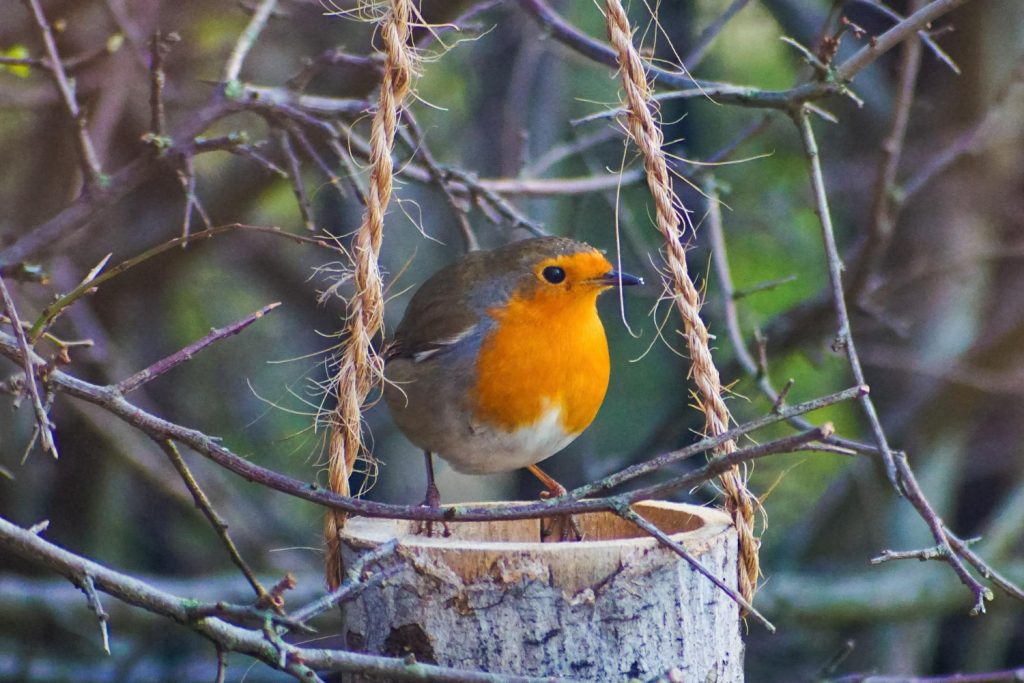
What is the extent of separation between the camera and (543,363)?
2477 millimetres

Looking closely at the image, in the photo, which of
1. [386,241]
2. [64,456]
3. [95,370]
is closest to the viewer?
[95,370]

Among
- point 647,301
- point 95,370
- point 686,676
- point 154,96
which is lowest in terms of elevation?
point 686,676

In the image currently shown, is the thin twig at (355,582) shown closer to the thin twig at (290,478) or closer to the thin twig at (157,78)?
the thin twig at (290,478)

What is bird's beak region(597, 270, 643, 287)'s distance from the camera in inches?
92.8

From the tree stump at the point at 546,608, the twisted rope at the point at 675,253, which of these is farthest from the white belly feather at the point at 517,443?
the tree stump at the point at 546,608

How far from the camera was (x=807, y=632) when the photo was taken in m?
4.69

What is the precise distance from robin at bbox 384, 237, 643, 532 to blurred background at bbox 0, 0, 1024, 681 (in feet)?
2.85

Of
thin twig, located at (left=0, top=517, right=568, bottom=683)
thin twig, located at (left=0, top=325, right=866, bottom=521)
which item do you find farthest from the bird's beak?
thin twig, located at (left=0, top=517, right=568, bottom=683)

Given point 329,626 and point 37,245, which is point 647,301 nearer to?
point 329,626

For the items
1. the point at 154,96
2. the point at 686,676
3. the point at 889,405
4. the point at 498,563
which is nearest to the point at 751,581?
the point at 686,676

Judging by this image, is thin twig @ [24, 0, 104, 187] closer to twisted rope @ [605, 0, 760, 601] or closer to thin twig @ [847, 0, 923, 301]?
twisted rope @ [605, 0, 760, 601]

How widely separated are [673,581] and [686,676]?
0.51ft

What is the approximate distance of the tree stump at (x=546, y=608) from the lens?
5.78 feet

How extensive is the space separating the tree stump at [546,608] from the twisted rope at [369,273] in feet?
0.54
